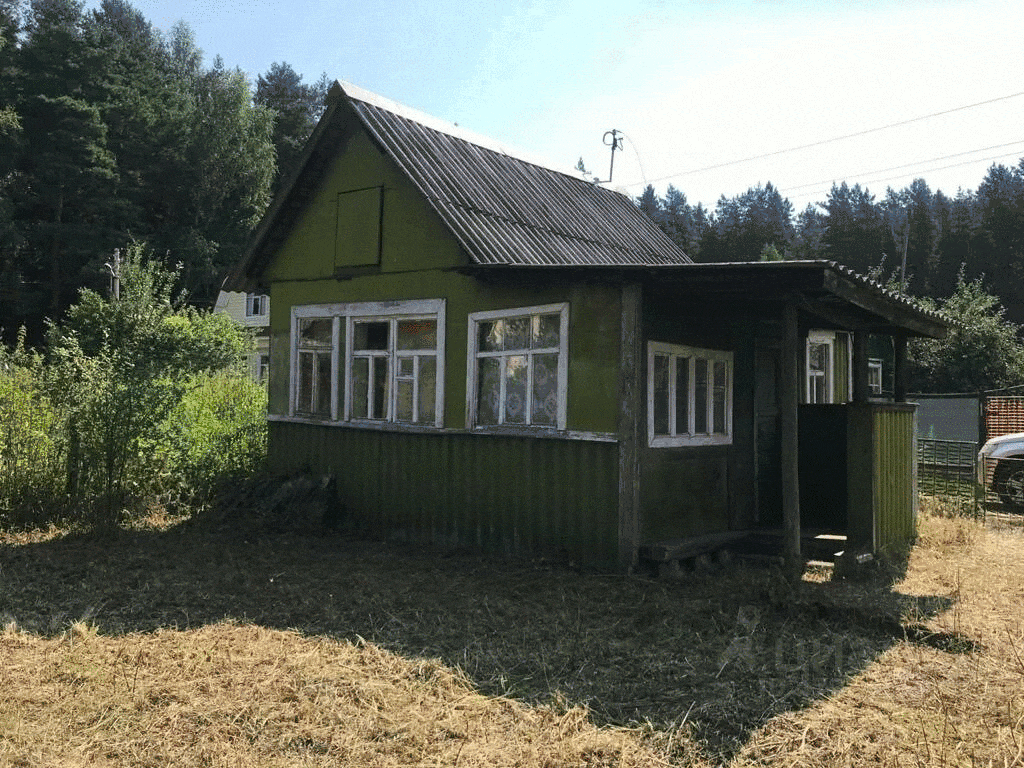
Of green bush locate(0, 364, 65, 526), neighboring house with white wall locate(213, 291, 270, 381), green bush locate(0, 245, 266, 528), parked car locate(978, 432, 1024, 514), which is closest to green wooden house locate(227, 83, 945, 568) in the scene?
green bush locate(0, 245, 266, 528)

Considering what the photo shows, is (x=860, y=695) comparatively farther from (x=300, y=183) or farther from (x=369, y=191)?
(x=300, y=183)

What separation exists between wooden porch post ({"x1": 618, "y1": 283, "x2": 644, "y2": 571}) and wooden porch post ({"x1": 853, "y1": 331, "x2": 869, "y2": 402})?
2.44 m

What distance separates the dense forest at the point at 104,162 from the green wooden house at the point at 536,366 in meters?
30.8

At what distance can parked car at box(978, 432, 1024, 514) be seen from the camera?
12961 mm

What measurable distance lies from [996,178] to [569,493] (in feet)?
271

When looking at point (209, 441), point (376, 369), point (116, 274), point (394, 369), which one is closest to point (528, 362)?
point (394, 369)

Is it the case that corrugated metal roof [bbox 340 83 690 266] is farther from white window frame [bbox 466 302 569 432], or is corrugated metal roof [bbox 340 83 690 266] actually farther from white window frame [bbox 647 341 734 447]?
white window frame [bbox 647 341 734 447]

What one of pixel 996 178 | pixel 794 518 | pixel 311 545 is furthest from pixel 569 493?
pixel 996 178

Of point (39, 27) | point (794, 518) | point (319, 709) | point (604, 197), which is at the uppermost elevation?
point (39, 27)

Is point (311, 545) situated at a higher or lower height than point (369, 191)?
lower

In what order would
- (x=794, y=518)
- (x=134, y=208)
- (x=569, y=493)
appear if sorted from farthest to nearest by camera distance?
(x=134, y=208) → (x=569, y=493) → (x=794, y=518)

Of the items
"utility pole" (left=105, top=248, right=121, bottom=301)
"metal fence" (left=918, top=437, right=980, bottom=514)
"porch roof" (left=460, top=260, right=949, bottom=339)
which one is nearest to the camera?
"porch roof" (left=460, top=260, right=949, bottom=339)

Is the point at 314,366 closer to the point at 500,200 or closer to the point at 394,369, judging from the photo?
the point at 394,369

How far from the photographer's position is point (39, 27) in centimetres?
4472
